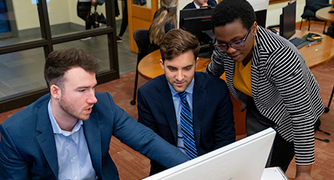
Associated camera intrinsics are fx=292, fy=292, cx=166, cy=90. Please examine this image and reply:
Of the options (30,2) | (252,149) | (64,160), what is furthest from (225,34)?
(30,2)

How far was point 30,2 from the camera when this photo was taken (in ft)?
10.7

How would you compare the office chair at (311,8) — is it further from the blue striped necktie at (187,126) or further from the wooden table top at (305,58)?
the blue striped necktie at (187,126)

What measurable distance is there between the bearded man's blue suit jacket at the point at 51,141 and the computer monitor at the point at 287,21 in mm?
2336

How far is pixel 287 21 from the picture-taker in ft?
10.5

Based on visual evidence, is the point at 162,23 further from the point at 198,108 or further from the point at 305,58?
the point at 198,108

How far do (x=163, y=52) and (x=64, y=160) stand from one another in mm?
682

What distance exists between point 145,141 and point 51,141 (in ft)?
1.29

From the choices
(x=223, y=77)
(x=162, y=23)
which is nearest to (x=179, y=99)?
(x=223, y=77)

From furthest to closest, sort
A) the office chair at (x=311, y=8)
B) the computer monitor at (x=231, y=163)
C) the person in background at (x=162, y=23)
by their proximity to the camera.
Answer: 1. the office chair at (x=311, y=8)
2. the person in background at (x=162, y=23)
3. the computer monitor at (x=231, y=163)

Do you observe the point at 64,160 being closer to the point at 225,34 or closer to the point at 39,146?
the point at 39,146

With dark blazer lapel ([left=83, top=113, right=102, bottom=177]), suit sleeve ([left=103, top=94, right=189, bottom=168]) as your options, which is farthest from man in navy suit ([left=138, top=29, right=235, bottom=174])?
dark blazer lapel ([left=83, top=113, right=102, bottom=177])

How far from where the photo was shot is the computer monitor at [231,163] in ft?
2.36

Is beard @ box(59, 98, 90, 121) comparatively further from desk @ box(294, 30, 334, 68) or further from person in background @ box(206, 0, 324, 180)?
desk @ box(294, 30, 334, 68)

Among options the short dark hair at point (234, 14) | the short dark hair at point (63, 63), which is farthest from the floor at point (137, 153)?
the short dark hair at point (234, 14)
